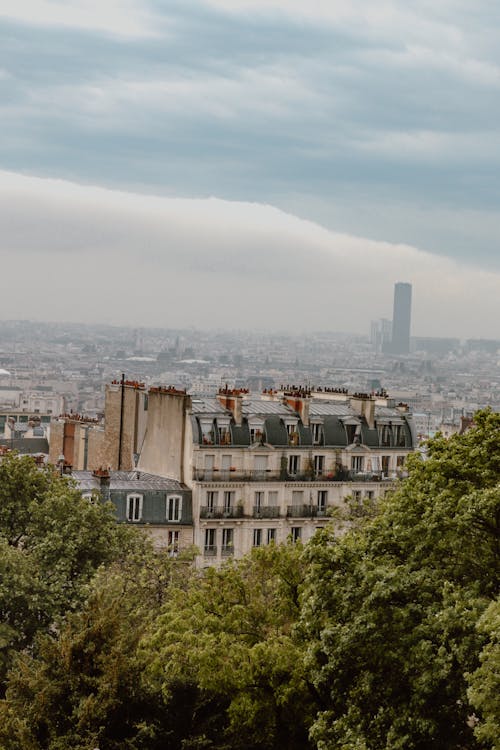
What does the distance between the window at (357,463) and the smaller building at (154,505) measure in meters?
7.27

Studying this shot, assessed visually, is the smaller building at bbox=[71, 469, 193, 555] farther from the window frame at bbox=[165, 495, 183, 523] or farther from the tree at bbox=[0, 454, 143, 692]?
the tree at bbox=[0, 454, 143, 692]

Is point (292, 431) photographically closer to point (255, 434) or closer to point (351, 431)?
point (255, 434)

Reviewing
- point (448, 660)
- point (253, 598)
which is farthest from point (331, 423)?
point (448, 660)

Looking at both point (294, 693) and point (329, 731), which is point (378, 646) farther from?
point (294, 693)

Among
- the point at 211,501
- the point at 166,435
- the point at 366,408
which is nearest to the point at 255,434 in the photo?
the point at 211,501

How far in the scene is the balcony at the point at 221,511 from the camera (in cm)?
5525

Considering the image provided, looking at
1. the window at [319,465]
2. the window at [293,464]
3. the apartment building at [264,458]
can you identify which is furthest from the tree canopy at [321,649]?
the window at [319,465]

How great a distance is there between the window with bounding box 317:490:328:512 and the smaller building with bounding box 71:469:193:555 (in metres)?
5.56

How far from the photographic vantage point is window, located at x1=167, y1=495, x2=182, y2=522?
54.9 metres

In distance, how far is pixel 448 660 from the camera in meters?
24.3

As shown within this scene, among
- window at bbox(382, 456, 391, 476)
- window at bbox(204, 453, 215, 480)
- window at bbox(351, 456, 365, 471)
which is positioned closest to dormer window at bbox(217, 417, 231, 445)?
window at bbox(204, 453, 215, 480)

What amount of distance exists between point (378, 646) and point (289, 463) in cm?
3203

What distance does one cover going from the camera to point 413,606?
2553 centimetres

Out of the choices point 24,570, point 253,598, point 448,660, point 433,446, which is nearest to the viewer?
point 448,660
